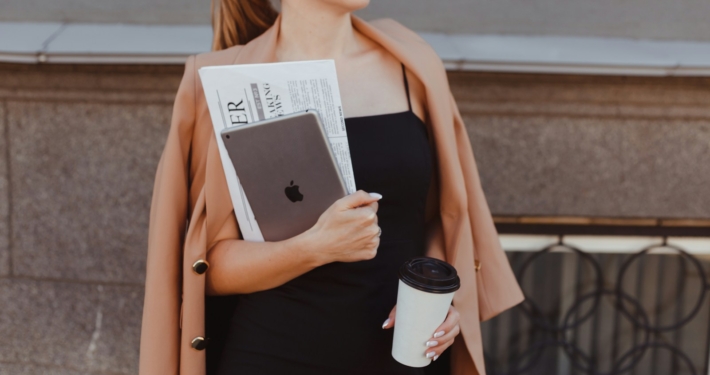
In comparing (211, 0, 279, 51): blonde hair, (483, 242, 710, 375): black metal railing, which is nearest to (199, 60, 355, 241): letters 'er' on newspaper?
(211, 0, 279, 51): blonde hair

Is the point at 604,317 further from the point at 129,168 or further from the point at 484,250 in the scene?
the point at 129,168

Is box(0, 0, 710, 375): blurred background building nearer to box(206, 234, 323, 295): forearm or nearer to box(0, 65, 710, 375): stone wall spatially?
box(0, 65, 710, 375): stone wall

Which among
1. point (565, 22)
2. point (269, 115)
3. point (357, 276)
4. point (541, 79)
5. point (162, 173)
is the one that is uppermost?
point (565, 22)

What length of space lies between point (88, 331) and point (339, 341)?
2.06 meters

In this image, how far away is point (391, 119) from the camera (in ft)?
5.52

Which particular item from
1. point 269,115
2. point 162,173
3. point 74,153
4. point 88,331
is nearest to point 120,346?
point 88,331

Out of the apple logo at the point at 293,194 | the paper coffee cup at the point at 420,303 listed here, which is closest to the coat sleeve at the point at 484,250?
the paper coffee cup at the point at 420,303

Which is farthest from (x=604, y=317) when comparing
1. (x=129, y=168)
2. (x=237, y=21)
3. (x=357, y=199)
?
(x=129, y=168)

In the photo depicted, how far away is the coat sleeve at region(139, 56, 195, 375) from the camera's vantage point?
1633 millimetres

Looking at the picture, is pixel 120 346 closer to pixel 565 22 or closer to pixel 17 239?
pixel 17 239

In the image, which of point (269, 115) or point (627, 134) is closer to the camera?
point (269, 115)

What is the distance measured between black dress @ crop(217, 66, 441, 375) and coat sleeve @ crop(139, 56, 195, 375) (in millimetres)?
191

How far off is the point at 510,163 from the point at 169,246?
180 centimetres

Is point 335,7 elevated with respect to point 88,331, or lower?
elevated
